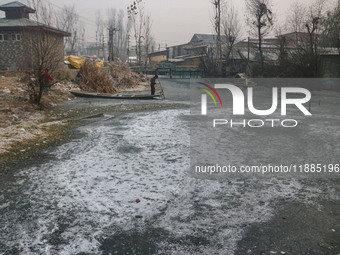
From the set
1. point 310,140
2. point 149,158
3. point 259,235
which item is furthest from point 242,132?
point 259,235

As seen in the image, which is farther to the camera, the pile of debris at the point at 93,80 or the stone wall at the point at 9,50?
the stone wall at the point at 9,50

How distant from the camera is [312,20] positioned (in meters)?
22.2

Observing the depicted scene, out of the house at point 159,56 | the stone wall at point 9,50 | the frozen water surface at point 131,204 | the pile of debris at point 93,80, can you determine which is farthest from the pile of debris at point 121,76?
the house at point 159,56

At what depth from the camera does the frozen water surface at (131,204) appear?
3.08 metres

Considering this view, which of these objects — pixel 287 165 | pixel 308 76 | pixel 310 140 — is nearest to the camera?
pixel 287 165

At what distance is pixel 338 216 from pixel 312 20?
73.2ft

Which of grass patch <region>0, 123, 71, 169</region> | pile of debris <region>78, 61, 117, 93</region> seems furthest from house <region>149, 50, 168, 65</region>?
grass patch <region>0, 123, 71, 169</region>

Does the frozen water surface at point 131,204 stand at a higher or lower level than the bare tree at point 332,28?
lower

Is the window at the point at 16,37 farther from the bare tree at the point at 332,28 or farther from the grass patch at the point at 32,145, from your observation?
the bare tree at the point at 332,28

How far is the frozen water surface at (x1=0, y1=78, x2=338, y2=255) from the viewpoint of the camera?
3.08 metres

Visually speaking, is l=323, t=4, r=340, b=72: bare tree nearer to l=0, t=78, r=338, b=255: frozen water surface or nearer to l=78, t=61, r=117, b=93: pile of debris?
l=78, t=61, r=117, b=93: pile of debris

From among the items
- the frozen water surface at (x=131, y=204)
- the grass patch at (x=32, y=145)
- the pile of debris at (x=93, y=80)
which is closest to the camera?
the frozen water surface at (x=131, y=204)

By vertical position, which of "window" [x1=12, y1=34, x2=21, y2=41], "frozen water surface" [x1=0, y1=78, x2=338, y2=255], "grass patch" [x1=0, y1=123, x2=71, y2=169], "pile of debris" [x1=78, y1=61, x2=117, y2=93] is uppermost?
"window" [x1=12, y1=34, x2=21, y2=41]

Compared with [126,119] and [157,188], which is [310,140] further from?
[126,119]
